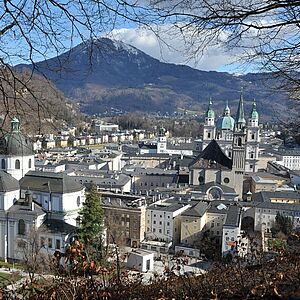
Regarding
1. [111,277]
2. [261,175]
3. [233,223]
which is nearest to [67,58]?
[111,277]

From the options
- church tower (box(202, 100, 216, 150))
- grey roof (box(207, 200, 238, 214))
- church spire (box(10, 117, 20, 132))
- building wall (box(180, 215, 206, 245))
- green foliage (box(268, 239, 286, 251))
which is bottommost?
building wall (box(180, 215, 206, 245))

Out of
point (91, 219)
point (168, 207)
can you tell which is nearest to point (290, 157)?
point (168, 207)

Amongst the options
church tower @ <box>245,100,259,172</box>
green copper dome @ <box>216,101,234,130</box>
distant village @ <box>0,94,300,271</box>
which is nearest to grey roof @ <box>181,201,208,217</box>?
distant village @ <box>0,94,300,271</box>

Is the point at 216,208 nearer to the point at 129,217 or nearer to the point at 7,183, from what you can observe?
the point at 129,217

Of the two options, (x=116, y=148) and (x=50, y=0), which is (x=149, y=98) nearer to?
(x=116, y=148)

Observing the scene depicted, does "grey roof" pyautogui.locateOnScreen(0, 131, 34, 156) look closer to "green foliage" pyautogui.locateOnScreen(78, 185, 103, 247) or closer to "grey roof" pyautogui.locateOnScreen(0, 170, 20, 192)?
"green foliage" pyautogui.locateOnScreen(78, 185, 103, 247)

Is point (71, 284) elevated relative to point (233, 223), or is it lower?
elevated
